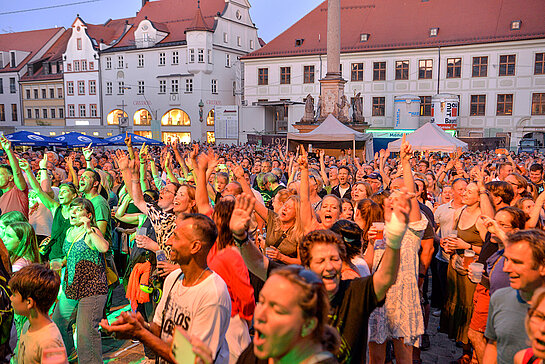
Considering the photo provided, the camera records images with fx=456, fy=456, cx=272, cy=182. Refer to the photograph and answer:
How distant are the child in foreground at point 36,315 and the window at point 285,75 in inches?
1583

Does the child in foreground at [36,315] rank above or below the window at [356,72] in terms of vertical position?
below

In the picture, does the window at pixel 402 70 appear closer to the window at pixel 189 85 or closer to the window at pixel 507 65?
the window at pixel 507 65

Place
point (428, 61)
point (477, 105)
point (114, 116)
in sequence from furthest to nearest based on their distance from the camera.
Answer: point (114, 116) → point (428, 61) → point (477, 105)

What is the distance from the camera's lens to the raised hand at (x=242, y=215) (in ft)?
8.48

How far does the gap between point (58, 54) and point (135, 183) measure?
56188 mm

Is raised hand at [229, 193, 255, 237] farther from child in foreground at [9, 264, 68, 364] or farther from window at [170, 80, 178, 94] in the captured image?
window at [170, 80, 178, 94]

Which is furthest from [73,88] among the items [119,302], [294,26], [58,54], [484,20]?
[119,302]

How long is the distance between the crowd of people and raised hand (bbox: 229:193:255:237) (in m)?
0.01

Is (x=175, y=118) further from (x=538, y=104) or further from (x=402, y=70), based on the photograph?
(x=538, y=104)

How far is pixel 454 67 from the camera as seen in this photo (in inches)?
1451

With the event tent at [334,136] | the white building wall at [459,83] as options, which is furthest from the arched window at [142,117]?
the event tent at [334,136]

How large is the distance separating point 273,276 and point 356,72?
39.9m

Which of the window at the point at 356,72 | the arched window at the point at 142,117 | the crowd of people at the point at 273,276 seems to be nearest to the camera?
the crowd of people at the point at 273,276

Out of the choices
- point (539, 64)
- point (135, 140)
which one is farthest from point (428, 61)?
point (135, 140)
